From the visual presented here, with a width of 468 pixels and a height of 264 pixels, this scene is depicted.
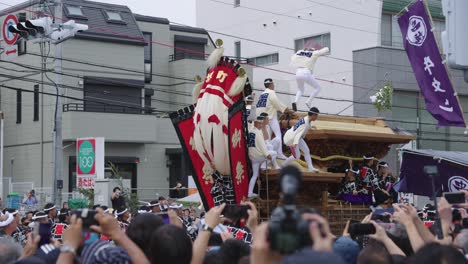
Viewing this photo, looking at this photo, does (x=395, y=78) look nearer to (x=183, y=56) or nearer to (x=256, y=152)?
(x=183, y=56)

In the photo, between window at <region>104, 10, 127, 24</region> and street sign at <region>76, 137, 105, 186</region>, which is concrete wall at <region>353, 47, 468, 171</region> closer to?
window at <region>104, 10, 127, 24</region>

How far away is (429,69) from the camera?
12.0 meters

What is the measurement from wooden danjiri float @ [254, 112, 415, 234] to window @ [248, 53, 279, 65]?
26347mm

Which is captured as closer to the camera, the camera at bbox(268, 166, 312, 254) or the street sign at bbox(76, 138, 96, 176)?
the camera at bbox(268, 166, 312, 254)

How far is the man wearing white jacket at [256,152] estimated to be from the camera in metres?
13.1

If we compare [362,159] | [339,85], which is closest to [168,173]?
[339,85]

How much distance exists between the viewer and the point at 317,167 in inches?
561

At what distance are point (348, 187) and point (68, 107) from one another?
2131 centimetres

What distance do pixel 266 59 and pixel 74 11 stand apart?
1130cm

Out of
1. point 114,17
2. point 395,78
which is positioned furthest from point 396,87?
point 114,17

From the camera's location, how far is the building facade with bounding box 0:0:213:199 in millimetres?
A: 33781

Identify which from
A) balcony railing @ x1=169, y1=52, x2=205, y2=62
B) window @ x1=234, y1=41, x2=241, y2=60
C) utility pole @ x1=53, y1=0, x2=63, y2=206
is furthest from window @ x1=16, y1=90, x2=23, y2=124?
window @ x1=234, y1=41, x2=241, y2=60

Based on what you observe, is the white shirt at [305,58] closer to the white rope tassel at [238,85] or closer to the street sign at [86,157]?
the white rope tassel at [238,85]

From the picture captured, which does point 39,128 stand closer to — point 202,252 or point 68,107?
point 68,107
